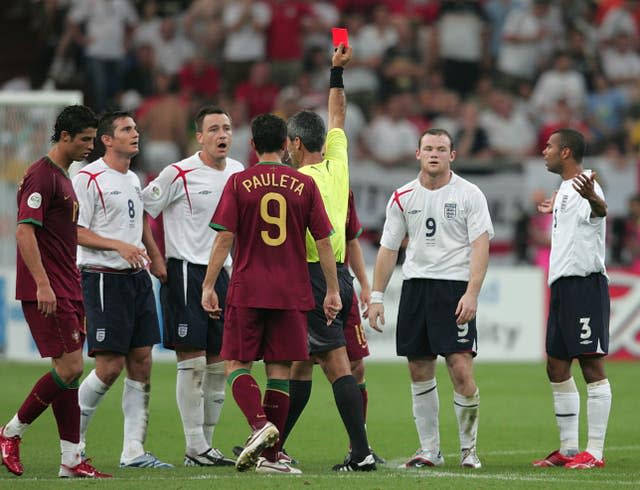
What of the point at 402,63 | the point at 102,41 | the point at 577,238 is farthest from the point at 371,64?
the point at 577,238

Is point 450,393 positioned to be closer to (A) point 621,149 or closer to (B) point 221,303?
(B) point 221,303

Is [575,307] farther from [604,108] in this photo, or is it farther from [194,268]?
[604,108]

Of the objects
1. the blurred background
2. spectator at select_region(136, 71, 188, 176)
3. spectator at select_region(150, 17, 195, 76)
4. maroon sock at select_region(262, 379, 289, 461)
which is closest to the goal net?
the blurred background

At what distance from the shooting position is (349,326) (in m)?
10.4

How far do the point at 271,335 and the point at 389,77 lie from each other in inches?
577

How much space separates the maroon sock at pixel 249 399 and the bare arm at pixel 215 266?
512 mm

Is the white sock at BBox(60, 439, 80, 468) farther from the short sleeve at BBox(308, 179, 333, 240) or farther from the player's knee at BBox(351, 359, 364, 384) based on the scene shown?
the player's knee at BBox(351, 359, 364, 384)

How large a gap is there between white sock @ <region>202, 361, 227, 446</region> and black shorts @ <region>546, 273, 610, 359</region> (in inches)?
102

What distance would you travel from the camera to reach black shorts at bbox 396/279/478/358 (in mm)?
9625

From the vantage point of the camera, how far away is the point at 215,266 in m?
8.94

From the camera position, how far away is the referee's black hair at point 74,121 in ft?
29.8

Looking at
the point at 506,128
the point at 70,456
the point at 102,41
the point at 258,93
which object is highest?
the point at 102,41

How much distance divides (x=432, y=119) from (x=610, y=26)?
4.30m

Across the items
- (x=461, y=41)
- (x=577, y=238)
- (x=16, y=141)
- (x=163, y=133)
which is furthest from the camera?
(x=461, y=41)
